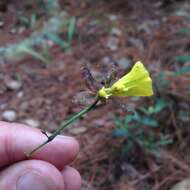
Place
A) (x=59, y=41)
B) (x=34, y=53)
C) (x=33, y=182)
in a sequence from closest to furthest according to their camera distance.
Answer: (x=33, y=182) < (x=34, y=53) < (x=59, y=41)

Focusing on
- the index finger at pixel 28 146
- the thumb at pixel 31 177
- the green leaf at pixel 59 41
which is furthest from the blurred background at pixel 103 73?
the thumb at pixel 31 177

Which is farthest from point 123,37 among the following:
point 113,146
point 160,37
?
point 113,146

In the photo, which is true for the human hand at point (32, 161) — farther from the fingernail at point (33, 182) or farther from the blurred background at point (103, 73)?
the blurred background at point (103, 73)

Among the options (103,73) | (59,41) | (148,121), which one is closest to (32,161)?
(103,73)

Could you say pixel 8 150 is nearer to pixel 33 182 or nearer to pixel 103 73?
pixel 33 182

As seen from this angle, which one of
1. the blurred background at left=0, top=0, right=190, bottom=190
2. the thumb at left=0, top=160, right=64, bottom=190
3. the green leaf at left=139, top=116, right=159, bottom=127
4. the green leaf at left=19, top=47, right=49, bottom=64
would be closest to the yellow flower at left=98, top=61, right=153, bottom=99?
the thumb at left=0, top=160, right=64, bottom=190

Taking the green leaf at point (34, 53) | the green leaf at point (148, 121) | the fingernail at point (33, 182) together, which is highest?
the fingernail at point (33, 182)
